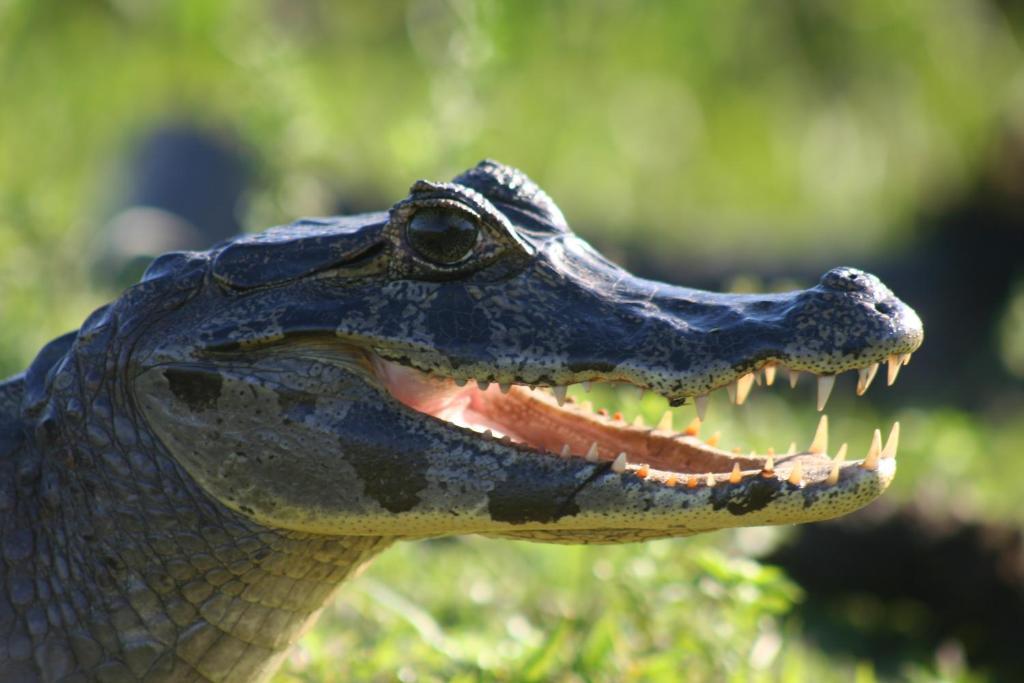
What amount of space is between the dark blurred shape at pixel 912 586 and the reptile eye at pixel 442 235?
8.12 ft

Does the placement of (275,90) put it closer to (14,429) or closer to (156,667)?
(14,429)

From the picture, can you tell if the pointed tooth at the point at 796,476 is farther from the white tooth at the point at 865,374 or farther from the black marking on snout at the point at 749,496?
the white tooth at the point at 865,374

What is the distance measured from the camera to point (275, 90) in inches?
223

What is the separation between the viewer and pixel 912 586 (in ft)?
15.8

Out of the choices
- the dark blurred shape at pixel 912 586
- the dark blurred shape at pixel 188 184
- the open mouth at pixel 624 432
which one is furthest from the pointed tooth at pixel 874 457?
the dark blurred shape at pixel 188 184

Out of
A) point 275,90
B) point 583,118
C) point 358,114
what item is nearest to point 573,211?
point 583,118

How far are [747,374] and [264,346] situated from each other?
97 centimetres

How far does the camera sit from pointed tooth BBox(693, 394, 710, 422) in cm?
252

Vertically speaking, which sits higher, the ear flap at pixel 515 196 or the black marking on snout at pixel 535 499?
the ear flap at pixel 515 196

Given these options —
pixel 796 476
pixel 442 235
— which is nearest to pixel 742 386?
pixel 796 476

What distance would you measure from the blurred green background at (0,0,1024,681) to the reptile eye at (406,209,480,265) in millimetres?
966

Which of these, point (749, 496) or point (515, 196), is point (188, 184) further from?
point (749, 496)

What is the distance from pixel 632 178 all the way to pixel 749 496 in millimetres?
12934

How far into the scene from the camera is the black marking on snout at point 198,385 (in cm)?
266
